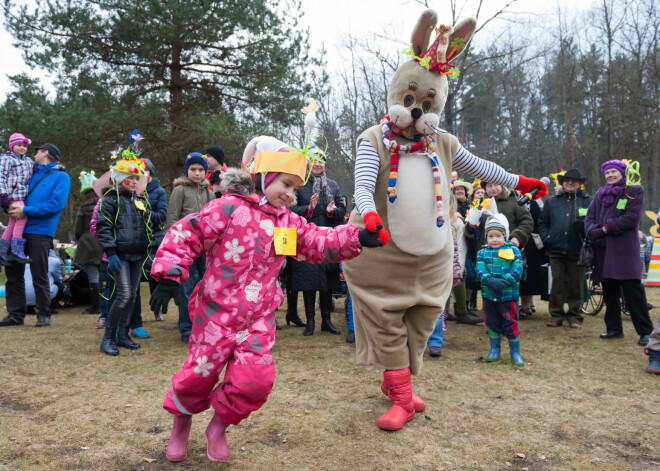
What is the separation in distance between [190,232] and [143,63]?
10.8m

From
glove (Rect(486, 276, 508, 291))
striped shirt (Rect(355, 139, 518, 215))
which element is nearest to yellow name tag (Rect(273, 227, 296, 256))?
striped shirt (Rect(355, 139, 518, 215))

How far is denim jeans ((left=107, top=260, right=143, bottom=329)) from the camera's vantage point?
4.81 metres

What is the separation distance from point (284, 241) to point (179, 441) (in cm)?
118

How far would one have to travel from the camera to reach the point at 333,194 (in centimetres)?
597

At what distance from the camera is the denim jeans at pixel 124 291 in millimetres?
4812

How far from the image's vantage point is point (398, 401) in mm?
3217

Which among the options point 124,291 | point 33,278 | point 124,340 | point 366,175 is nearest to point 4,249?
point 33,278

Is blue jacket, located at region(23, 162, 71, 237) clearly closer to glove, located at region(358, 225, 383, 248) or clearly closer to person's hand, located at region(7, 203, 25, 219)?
person's hand, located at region(7, 203, 25, 219)

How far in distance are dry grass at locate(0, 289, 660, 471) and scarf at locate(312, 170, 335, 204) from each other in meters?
1.69

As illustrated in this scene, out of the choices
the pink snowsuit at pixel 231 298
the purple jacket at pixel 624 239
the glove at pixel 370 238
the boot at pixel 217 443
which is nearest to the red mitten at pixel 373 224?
the glove at pixel 370 238

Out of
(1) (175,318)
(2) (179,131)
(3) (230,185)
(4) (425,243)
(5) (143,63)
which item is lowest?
(1) (175,318)

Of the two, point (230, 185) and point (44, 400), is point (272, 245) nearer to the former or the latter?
point (230, 185)

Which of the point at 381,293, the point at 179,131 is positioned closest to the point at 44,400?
the point at 381,293

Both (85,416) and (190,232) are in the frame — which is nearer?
(190,232)
